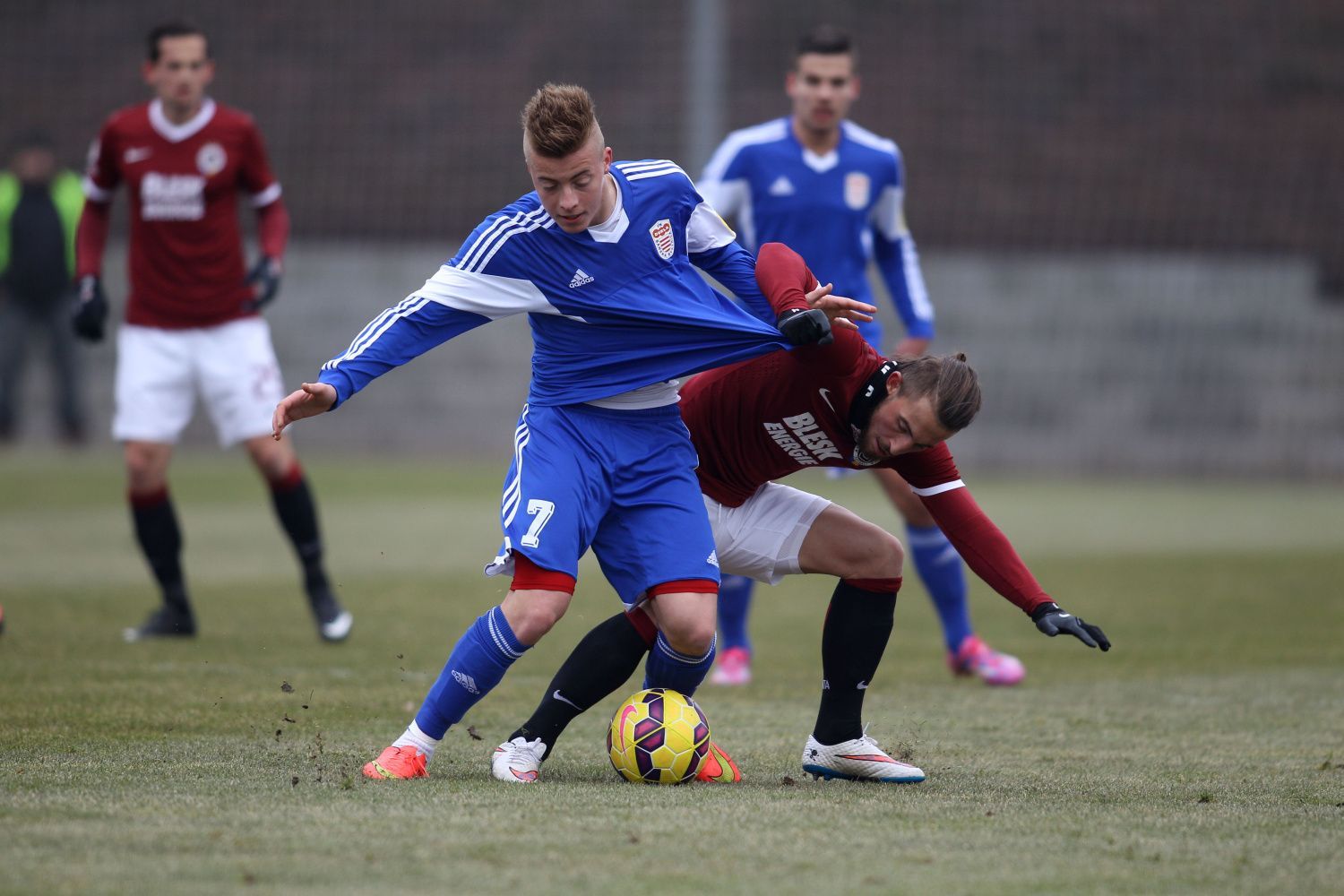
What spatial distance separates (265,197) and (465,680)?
12.8 feet

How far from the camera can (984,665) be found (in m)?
6.72

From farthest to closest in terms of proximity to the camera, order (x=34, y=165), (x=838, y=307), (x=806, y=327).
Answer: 1. (x=34, y=165)
2. (x=838, y=307)
3. (x=806, y=327)

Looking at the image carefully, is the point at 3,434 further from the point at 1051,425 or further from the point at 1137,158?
the point at 1137,158

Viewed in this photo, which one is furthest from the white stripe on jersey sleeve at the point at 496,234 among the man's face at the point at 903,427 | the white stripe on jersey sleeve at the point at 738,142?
the white stripe on jersey sleeve at the point at 738,142

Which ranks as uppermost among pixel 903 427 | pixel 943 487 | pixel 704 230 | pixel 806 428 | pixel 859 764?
pixel 704 230

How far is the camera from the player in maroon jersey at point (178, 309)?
7.24 metres

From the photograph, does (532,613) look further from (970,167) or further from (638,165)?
(970,167)

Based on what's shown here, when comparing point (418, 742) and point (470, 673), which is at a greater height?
point (470, 673)

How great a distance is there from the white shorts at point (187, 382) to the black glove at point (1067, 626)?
3.91m

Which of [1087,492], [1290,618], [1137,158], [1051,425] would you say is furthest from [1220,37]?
[1290,618]

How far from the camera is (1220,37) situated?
2002 centimetres

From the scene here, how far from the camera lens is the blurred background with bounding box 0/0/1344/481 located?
1795 centimetres

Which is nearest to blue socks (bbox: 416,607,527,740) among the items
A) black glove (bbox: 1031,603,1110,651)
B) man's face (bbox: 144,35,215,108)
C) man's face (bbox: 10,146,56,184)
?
black glove (bbox: 1031,603,1110,651)

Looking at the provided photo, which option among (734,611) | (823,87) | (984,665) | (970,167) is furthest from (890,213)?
(970,167)
